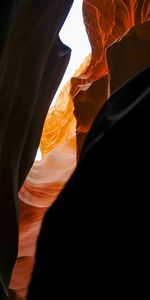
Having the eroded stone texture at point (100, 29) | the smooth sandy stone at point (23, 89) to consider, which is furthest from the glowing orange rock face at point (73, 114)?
the smooth sandy stone at point (23, 89)

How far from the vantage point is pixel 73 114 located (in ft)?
4.94

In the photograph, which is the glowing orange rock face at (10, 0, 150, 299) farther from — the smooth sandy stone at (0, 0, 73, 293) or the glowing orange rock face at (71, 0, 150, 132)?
the smooth sandy stone at (0, 0, 73, 293)

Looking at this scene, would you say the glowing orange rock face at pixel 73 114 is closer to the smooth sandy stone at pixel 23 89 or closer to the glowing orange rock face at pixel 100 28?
the glowing orange rock face at pixel 100 28

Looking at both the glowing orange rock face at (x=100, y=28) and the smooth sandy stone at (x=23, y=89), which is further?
the glowing orange rock face at (x=100, y=28)

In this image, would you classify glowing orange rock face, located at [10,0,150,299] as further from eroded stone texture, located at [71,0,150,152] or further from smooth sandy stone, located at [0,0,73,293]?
smooth sandy stone, located at [0,0,73,293]

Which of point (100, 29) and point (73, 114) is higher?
point (100, 29)

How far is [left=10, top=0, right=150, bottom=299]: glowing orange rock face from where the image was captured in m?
1.19

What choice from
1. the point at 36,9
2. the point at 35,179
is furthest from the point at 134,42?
the point at 35,179

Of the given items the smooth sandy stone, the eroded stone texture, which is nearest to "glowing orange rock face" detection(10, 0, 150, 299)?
the eroded stone texture

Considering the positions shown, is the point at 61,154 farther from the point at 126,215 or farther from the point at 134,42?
the point at 126,215

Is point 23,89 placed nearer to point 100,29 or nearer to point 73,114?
point 100,29

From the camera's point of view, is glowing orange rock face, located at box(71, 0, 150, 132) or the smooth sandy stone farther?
glowing orange rock face, located at box(71, 0, 150, 132)

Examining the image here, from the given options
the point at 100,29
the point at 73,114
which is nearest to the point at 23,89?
the point at 100,29

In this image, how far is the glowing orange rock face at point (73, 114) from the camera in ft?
3.89
